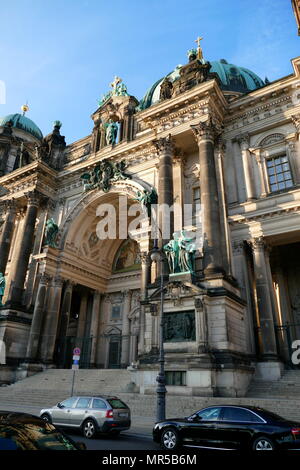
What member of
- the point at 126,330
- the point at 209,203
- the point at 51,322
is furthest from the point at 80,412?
the point at 126,330

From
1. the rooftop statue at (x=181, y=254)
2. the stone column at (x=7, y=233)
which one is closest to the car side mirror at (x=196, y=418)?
the rooftop statue at (x=181, y=254)

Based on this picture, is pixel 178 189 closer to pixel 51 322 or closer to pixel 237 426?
pixel 51 322

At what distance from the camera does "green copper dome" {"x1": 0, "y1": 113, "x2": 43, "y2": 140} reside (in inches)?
1899

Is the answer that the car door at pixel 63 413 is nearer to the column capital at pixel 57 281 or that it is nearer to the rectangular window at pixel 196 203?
the rectangular window at pixel 196 203

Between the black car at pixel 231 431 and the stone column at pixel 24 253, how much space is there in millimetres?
20212

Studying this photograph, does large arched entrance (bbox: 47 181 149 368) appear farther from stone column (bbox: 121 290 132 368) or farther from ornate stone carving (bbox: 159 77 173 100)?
ornate stone carving (bbox: 159 77 173 100)

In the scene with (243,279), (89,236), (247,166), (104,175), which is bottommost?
(243,279)

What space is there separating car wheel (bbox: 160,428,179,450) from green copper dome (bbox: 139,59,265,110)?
3178 cm

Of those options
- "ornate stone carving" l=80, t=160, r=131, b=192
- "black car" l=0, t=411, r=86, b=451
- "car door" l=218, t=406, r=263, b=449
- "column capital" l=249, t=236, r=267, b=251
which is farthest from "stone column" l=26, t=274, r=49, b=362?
"black car" l=0, t=411, r=86, b=451

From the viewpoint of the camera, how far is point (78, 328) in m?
31.0

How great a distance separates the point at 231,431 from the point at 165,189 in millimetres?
15668

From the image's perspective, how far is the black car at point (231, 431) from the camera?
7254 mm

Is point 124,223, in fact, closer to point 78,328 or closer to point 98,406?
point 78,328

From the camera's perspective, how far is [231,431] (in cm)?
792
